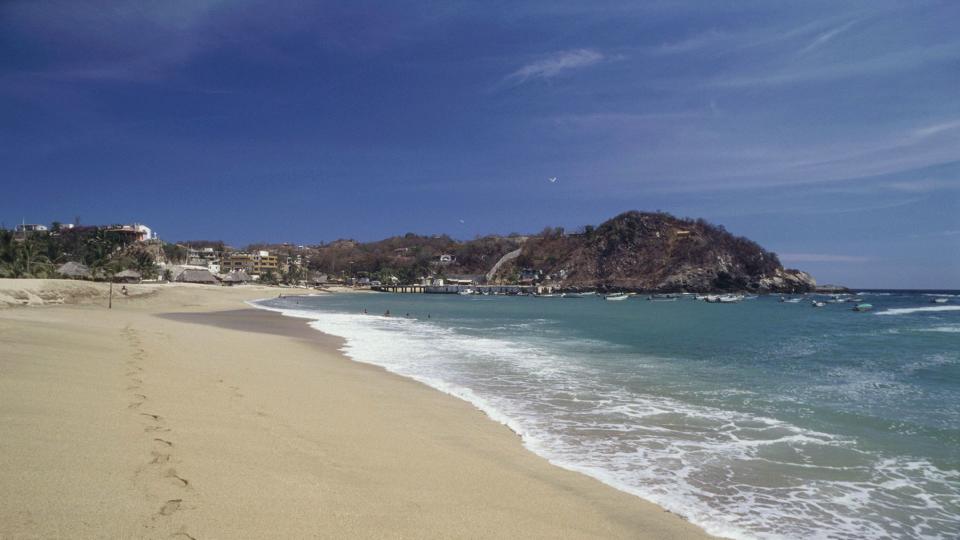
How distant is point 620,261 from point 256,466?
501ft

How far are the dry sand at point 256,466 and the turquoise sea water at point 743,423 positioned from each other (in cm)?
79

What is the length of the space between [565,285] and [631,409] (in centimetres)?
14304

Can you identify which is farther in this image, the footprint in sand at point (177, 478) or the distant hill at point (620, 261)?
the distant hill at point (620, 261)

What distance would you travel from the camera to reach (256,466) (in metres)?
4.66

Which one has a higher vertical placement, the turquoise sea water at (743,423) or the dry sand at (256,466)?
the dry sand at (256,466)

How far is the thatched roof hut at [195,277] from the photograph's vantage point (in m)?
78.6

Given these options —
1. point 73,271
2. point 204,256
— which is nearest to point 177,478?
point 73,271

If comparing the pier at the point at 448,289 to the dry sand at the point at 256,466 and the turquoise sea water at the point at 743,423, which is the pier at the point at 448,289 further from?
the dry sand at the point at 256,466

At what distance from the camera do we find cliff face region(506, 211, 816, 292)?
132 meters

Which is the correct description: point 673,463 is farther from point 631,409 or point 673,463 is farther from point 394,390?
point 394,390

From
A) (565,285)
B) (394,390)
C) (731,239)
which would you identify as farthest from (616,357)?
(731,239)

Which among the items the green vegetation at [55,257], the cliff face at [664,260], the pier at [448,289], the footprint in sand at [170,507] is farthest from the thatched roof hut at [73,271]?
the cliff face at [664,260]

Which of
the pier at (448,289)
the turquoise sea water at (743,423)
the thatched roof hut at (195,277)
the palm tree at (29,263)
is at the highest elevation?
the palm tree at (29,263)

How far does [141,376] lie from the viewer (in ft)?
26.8
